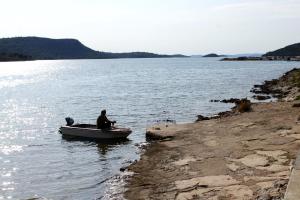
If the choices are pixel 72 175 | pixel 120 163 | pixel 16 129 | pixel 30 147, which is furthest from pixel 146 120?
pixel 72 175

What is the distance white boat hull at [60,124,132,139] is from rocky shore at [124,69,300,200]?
7.50ft

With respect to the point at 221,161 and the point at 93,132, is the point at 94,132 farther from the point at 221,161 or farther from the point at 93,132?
the point at 221,161

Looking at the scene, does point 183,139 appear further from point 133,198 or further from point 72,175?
point 133,198

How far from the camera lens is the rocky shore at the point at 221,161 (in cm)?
1502

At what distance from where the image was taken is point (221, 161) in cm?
1855

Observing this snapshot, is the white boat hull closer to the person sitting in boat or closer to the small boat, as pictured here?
the small boat

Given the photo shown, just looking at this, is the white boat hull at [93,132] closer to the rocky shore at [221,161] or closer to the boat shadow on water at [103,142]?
the boat shadow on water at [103,142]

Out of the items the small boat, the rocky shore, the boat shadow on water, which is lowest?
the boat shadow on water

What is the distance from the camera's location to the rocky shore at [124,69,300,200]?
591 inches

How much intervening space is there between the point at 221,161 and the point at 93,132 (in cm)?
1330

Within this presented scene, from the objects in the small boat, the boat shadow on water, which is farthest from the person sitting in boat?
the boat shadow on water

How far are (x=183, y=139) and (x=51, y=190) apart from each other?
8.56m

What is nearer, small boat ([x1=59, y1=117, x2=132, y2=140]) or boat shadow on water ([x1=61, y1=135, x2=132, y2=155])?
boat shadow on water ([x1=61, y1=135, x2=132, y2=155])

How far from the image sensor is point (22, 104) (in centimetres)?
6003
